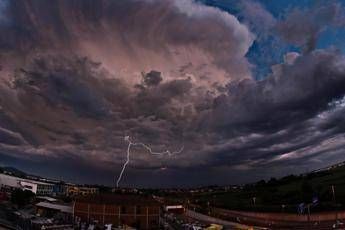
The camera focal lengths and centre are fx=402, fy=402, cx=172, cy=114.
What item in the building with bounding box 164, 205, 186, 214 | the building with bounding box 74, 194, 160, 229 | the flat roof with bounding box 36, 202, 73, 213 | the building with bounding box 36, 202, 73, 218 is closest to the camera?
the building with bounding box 74, 194, 160, 229

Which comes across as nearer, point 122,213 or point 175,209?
point 122,213

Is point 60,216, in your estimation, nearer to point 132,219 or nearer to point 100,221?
point 100,221

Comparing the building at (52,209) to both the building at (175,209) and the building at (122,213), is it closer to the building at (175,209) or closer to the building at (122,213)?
the building at (122,213)

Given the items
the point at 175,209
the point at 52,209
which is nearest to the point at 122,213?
the point at 52,209

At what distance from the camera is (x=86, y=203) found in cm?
10588

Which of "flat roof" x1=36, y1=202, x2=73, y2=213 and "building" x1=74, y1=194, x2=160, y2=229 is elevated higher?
"flat roof" x1=36, y1=202, x2=73, y2=213

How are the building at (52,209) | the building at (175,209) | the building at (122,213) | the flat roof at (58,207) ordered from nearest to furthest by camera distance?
the building at (122,213)
the building at (52,209)
the flat roof at (58,207)
the building at (175,209)

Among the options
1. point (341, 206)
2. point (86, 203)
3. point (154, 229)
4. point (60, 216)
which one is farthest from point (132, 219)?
point (341, 206)

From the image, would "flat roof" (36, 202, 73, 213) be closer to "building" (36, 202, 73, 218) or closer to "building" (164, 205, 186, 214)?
"building" (36, 202, 73, 218)

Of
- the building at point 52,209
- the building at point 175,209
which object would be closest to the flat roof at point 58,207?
the building at point 52,209

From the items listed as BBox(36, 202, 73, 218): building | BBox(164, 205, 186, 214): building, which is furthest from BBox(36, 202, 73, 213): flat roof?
BBox(164, 205, 186, 214): building

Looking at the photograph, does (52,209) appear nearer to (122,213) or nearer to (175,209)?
(122,213)

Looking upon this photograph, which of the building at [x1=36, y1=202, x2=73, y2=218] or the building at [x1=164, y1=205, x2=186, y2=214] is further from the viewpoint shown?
the building at [x1=164, y1=205, x2=186, y2=214]

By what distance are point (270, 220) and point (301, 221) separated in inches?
546
